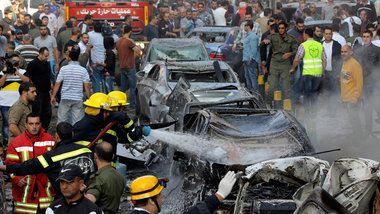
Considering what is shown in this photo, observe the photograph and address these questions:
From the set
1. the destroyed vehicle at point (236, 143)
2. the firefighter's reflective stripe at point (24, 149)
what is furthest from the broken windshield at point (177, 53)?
the firefighter's reflective stripe at point (24, 149)

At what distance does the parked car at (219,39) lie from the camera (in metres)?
19.0

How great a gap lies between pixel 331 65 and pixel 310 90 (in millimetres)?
735

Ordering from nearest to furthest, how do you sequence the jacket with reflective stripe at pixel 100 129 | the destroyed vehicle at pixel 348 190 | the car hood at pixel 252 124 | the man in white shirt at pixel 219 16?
the destroyed vehicle at pixel 348 190 < the jacket with reflective stripe at pixel 100 129 < the car hood at pixel 252 124 < the man in white shirt at pixel 219 16

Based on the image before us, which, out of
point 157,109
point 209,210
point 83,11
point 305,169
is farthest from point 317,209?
point 83,11

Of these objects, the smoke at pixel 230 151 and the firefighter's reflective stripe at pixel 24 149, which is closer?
the firefighter's reflective stripe at pixel 24 149

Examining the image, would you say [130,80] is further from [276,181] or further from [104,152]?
[104,152]

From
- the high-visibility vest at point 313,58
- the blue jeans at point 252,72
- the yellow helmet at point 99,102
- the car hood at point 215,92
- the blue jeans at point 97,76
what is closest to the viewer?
the yellow helmet at point 99,102

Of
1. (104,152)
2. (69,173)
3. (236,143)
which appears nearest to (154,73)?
(236,143)

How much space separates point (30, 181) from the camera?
6832 mm

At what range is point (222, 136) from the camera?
866cm

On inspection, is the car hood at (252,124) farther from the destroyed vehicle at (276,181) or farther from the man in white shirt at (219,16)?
the man in white shirt at (219,16)

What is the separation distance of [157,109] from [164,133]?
3014mm

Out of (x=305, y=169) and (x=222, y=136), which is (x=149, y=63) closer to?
(x=222, y=136)

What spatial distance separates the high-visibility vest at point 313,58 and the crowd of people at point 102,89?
0.02 meters
